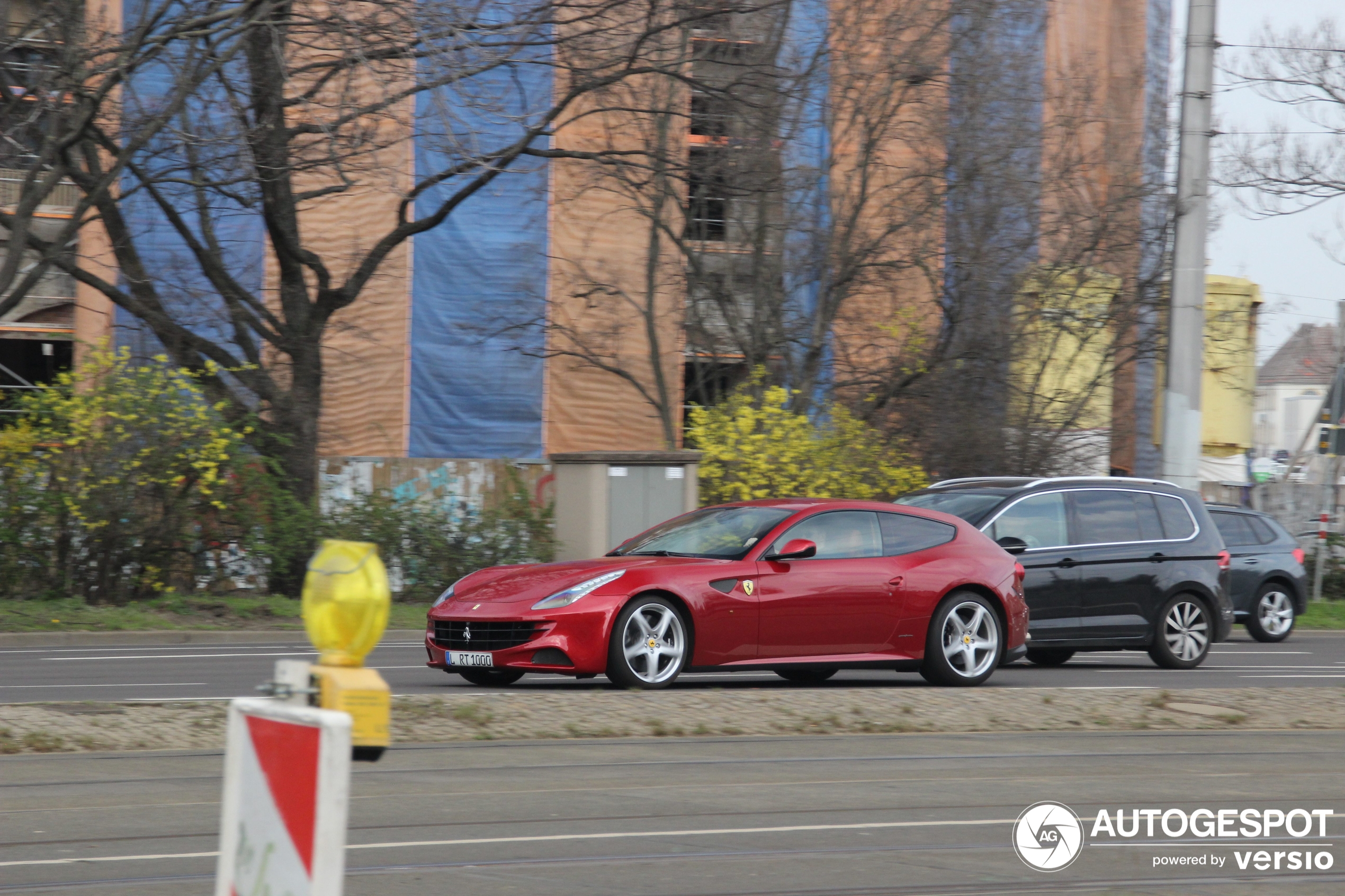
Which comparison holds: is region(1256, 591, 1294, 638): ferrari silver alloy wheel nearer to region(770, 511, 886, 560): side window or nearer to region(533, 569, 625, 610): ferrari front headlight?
region(770, 511, 886, 560): side window

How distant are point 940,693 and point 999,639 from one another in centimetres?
154

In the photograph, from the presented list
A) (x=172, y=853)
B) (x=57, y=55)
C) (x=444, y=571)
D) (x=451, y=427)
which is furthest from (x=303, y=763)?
(x=451, y=427)

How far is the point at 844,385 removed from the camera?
27.2m

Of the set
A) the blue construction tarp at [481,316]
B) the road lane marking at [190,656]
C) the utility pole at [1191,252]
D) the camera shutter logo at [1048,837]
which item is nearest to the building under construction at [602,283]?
the blue construction tarp at [481,316]

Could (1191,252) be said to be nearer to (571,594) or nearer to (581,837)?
(571,594)

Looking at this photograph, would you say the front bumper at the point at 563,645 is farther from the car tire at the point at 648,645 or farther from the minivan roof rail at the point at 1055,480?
the minivan roof rail at the point at 1055,480

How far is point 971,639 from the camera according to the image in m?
12.5

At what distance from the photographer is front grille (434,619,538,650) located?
1103 centimetres

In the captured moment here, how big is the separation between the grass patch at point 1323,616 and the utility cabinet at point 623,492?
8707mm

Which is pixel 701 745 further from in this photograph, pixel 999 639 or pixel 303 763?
pixel 303 763

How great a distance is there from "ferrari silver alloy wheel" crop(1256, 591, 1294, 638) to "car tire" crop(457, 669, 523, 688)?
11.7m

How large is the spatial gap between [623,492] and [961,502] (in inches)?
302

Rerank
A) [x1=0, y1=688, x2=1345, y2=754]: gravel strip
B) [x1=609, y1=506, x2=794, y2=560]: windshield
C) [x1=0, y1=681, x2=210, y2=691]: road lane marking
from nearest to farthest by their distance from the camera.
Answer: [x1=0, y1=688, x2=1345, y2=754]: gravel strip
[x1=609, y1=506, x2=794, y2=560]: windshield
[x1=0, y1=681, x2=210, y2=691]: road lane marking

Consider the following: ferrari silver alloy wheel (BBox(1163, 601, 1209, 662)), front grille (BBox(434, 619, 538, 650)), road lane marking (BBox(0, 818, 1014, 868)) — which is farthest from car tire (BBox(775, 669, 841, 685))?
road lane marking (BBox(0, 818, 1014, 868))
